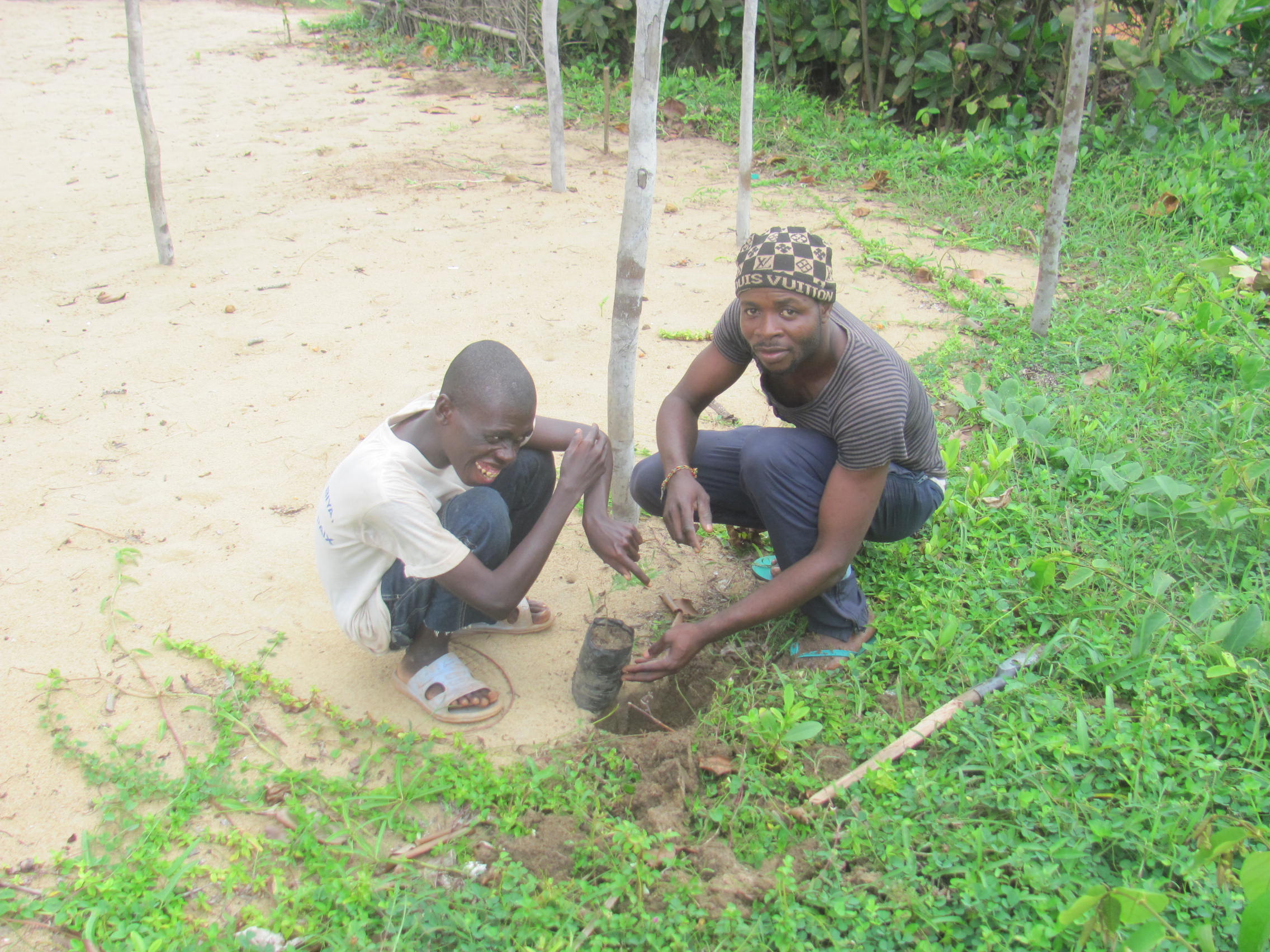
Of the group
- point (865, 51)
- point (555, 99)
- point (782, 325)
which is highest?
point (865, 51)

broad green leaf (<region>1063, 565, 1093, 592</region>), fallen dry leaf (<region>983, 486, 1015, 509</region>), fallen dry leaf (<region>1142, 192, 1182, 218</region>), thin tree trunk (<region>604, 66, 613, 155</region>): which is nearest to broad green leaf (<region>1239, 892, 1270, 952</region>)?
broad green leaf (<region>1063, 565, 1093, 592</region>)

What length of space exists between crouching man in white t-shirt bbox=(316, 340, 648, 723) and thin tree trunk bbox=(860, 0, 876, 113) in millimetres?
5388

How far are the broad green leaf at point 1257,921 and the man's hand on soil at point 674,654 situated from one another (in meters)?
1.20

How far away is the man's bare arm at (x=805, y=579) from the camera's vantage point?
2184 mm

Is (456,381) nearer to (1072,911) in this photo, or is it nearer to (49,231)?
(1072,911)

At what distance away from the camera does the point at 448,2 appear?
9148 millimetres

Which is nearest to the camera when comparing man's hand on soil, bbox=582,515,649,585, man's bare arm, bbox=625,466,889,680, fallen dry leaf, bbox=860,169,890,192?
man's bare arm, bbox=625,466,889,680

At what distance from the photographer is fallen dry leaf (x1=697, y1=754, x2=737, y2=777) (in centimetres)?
206

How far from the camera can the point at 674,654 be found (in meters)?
2.18

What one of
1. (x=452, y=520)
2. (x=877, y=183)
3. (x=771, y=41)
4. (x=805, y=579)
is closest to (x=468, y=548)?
(x=452, y=520)

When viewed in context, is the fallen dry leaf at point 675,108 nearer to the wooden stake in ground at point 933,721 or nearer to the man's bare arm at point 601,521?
the man's bare arm at point 601,521

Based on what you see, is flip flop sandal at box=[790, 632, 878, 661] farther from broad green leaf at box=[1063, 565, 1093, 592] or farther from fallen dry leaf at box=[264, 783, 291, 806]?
fallen dry leaf at box=[264, 783, 291, 806]

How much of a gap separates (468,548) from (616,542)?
1.21 ft

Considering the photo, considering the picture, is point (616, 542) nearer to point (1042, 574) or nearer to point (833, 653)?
point (833, 653)
